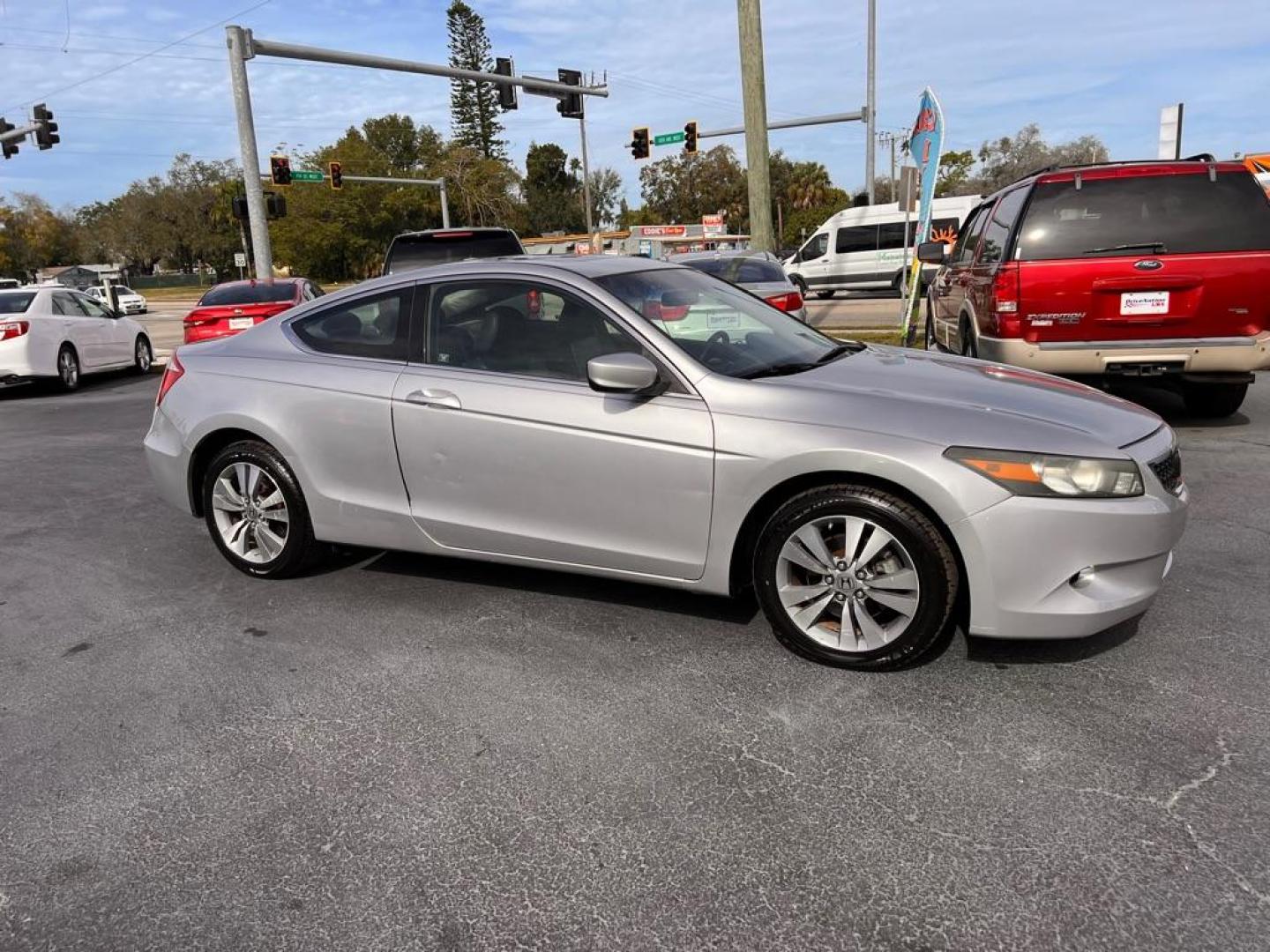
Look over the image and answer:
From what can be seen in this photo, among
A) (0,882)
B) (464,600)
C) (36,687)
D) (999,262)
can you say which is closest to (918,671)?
(464,600)

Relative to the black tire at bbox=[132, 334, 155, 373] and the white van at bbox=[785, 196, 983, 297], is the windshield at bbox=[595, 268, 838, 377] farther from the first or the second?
the white van at bbox=[785, 196, 983, 297]

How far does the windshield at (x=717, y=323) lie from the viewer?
153 inches

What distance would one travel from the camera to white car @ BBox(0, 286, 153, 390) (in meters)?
12.6

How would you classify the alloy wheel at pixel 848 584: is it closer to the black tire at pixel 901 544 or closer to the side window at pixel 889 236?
the black tire at pixel 901 544

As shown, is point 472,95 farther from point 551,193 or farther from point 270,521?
point 270,521

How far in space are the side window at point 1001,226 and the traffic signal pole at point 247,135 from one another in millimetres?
13860

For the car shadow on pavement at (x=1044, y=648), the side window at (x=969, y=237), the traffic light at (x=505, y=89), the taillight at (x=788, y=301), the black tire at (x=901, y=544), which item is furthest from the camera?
the traffic light at (x=505, y=89)

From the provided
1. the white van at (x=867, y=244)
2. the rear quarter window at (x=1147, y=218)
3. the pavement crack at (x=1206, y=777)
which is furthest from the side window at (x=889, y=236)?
the pavement crack at (x=1206, y=777)

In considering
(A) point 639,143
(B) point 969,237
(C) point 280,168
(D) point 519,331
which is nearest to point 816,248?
(A) point 639,143

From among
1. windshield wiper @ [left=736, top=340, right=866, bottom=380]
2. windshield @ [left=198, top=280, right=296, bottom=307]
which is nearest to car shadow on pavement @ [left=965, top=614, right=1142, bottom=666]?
windshield wiper @ [left=736, top=340, right=866, bottom=380]

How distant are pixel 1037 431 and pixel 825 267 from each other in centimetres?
2367

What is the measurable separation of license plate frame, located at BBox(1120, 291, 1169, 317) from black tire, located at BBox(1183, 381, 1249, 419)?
4.12 feet

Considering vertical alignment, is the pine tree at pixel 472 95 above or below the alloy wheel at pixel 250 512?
above

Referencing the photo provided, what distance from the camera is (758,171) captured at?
51.7ft
